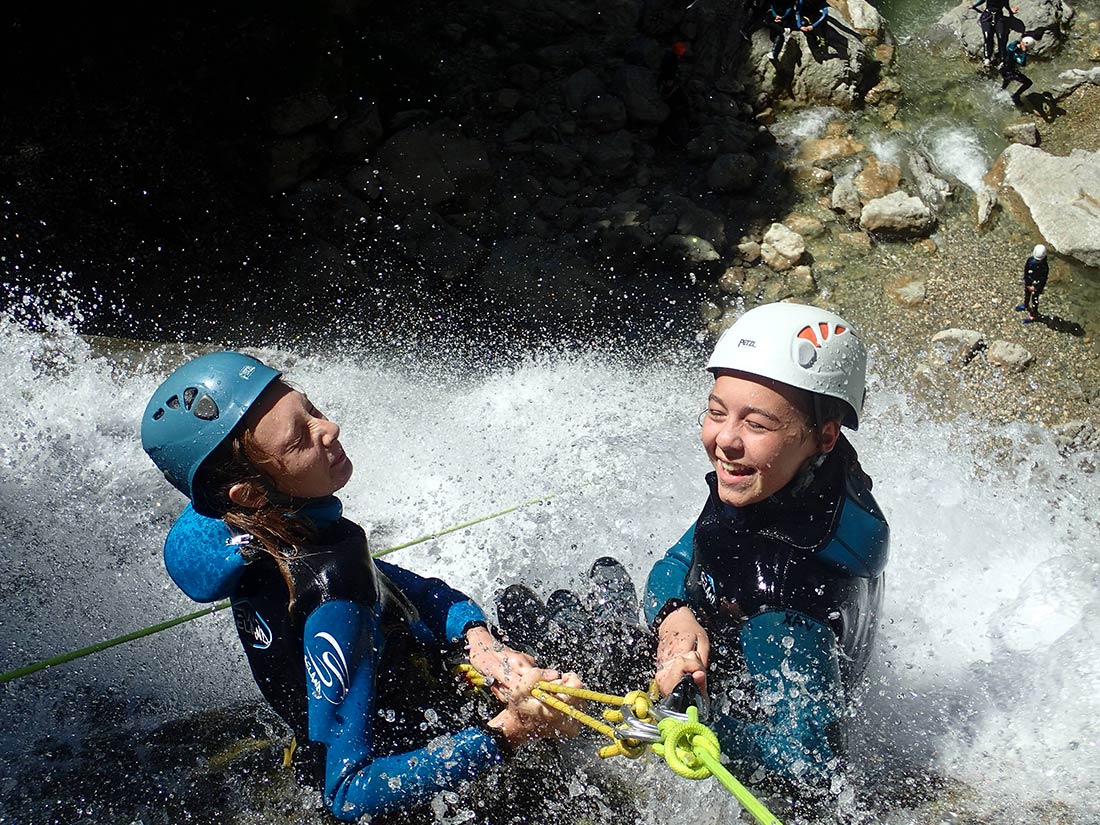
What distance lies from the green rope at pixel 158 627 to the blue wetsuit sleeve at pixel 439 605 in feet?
1.91

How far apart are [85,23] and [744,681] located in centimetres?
814

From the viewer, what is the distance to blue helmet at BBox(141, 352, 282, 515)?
2576 millimetres

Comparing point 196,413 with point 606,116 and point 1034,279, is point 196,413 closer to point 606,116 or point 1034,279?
point 1034,279

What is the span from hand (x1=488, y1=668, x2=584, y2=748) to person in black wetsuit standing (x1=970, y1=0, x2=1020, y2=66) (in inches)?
353

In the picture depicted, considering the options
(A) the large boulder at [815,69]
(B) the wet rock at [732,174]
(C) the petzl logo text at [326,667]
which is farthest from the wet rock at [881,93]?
(C) the petzl logo text at [326,667]

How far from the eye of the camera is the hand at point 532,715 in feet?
8.83

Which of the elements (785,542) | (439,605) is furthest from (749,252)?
(439,605)

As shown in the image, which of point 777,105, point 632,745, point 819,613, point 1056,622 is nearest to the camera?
point 632,745

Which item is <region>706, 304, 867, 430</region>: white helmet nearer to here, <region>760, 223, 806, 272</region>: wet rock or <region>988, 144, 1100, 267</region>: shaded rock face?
<region>760, 223, 806, 272</region>: wet rock

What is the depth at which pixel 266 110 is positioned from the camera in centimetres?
820

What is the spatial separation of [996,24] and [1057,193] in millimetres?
2146

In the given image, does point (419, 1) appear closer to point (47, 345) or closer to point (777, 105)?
point (777, 105)

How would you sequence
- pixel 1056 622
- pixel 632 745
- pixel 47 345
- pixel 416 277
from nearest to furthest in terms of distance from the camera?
pixel 632 745 → pixel 1056 622 → pixel 47 345 → pixel 416 277

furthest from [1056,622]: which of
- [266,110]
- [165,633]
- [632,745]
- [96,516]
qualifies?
[266,110]
